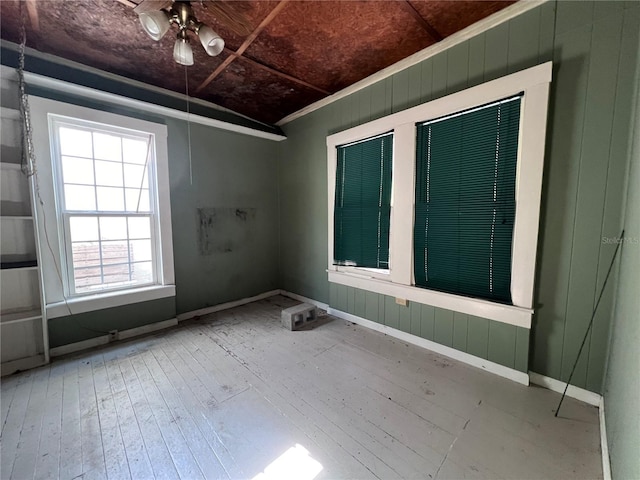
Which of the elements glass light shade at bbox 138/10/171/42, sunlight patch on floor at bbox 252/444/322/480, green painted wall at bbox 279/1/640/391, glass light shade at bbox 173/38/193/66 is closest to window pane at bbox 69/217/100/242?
glass light shade at bbox 173/38/193/66

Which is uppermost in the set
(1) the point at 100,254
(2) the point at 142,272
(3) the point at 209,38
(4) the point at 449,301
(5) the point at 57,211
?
(3) the point at 209,38

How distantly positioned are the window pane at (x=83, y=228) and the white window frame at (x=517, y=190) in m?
2.94

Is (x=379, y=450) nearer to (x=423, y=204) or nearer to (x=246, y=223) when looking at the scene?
(x=423, y=204)

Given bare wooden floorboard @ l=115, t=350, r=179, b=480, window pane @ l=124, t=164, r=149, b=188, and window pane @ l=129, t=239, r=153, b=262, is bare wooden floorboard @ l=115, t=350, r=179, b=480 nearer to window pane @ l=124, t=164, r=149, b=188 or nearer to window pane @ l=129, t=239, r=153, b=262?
window pane @ l=129, t=239, r=153, b=262

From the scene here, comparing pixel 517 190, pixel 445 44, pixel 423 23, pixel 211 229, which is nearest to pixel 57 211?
pixel 211 229

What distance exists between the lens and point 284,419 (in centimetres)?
173

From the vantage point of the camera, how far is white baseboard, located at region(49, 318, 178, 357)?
8.38ft

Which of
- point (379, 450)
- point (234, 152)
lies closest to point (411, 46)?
point (234, 152)

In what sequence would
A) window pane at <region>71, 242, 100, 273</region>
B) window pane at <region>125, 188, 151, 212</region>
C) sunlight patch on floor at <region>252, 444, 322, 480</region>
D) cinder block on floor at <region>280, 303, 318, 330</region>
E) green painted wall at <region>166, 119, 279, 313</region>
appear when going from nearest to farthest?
sunlight patch on floor at <region>252, 444, 322, 480</region> → window pane at <region>71, 242, 100, 273</region> → window pane at <region>125, 188, 151, 212</region> → cinder block on floor at <region>280, 303, 318, 330</region> → green painted wall at <region>166, 119, 279, 313</region>

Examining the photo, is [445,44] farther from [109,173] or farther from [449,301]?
[109,173]

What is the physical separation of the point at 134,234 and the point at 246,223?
1.48m

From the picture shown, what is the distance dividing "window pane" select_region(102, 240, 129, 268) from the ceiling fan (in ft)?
7.21

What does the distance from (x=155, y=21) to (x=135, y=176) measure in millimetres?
1962

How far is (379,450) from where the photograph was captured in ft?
4.93
